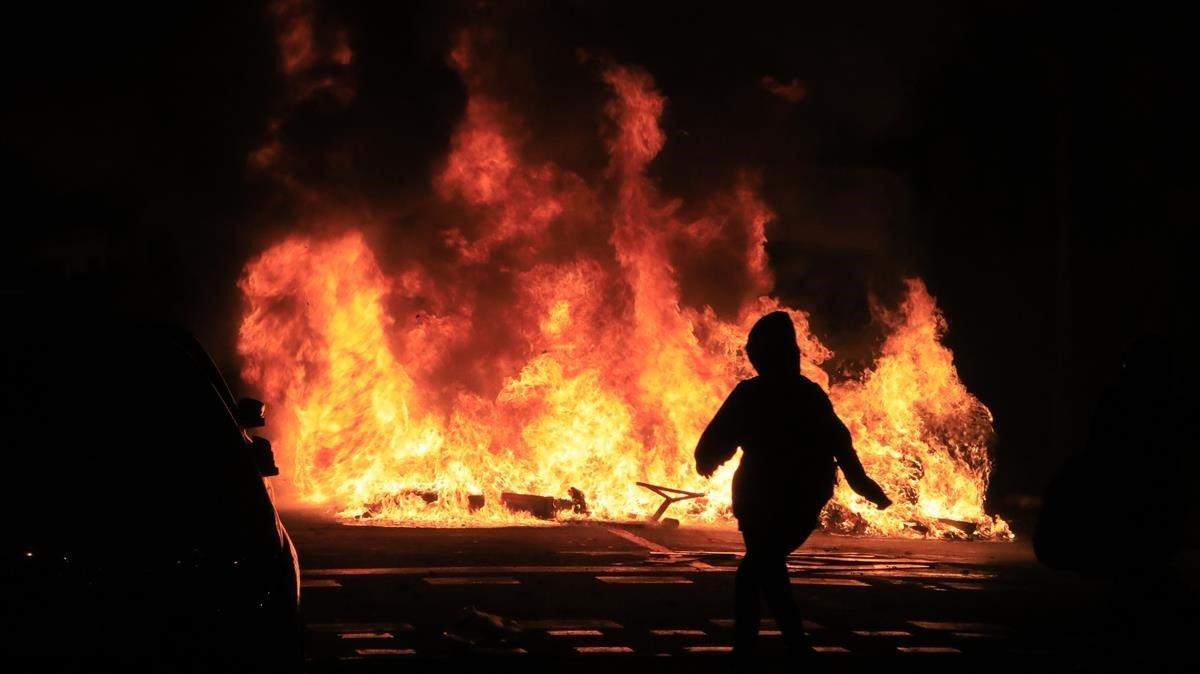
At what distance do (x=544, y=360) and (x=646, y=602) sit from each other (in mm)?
9406

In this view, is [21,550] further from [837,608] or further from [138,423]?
[837,608]

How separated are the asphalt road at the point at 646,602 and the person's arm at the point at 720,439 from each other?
145cm

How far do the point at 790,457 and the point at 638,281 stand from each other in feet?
45.0

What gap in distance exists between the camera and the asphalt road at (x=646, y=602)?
8.03 meters

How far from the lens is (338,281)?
20297mm

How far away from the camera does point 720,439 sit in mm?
6738

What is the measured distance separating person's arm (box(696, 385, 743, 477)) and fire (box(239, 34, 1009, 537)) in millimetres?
10934

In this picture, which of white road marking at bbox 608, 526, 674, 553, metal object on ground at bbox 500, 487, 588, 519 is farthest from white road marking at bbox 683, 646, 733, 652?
metal object on ground at bbox 500, 487, 588, 519

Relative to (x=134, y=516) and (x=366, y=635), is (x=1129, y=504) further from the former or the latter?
(x=134, y=516)

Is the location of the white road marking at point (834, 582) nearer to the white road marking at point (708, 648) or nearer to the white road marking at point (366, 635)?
the white road marking at point (708, 648)

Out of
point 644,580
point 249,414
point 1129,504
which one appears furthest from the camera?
point 644,580

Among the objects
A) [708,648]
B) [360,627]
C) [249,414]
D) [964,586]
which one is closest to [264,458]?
[249,414]

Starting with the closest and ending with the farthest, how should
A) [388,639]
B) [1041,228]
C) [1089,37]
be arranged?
[388,639], [1089,37], [1041,228]

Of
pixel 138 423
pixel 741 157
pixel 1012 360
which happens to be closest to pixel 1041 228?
pixel 1012 360
